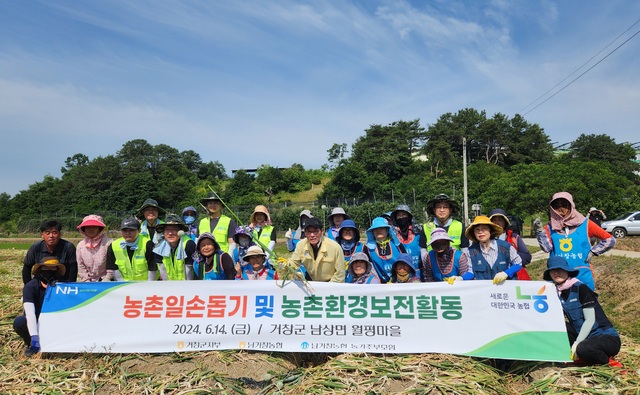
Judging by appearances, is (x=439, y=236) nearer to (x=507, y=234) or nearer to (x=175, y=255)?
(x=507, y=234)

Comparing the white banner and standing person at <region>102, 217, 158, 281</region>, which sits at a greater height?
standing person at <region>102, 217, 158, 281</region>

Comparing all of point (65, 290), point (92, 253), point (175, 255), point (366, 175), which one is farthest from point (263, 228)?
point (366, 175)

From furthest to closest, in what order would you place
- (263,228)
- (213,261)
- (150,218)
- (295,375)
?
(263,228)
(150,218)
(213,261)
(295,375)

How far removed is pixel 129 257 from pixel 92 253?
0.42 metres

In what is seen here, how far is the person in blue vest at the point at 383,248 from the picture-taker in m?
5.24

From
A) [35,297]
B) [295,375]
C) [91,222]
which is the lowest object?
[295,375]

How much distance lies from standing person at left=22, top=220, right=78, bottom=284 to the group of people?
10mm

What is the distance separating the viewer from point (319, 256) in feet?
15.8

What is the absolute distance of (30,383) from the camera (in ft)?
12.8

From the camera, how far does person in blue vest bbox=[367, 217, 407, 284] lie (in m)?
5.24

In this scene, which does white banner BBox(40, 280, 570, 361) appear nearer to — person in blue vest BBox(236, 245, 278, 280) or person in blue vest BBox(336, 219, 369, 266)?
person in blue vest BBox(236, 245, 278, 280)

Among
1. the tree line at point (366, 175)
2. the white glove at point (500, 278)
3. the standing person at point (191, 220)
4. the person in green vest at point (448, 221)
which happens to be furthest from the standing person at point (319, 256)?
the tree line at point (366, 175)

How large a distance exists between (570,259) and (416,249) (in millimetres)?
1735

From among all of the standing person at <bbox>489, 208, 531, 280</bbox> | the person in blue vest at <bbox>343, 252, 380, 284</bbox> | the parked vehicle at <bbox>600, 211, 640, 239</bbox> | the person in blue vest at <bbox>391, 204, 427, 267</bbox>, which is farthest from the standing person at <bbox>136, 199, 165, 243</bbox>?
the parked vehicle at <bbox>600, 211, 640, 239</bbox>
